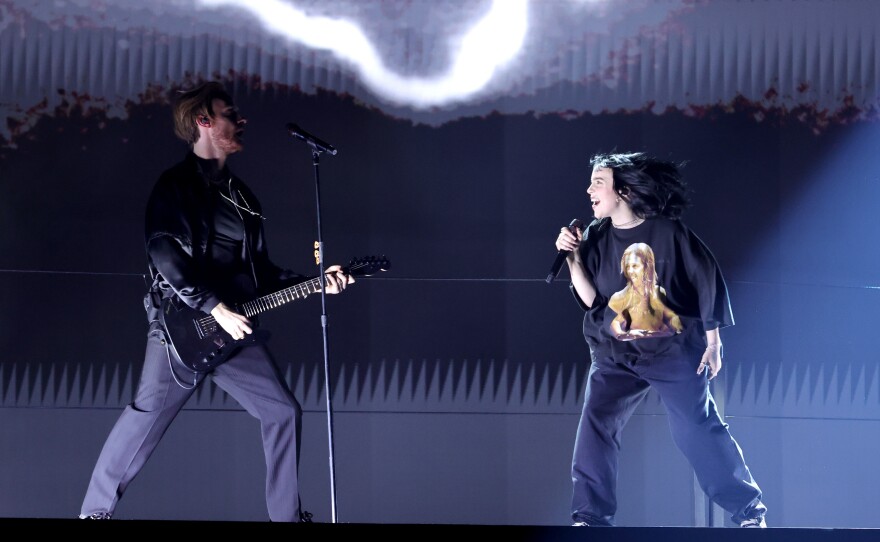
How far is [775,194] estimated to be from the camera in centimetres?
506

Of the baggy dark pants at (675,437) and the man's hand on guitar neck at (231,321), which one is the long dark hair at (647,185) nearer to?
the baggy dark pants at (675,437)

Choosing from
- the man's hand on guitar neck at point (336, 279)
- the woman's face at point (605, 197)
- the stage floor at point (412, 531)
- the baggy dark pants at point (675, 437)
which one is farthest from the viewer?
the woman's face at point (605, 197)

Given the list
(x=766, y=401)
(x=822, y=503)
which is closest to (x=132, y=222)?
(x=766, y=401)

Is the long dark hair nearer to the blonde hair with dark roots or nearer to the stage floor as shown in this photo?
the blonde hair with dark roots

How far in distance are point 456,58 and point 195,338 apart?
2123 millimetres

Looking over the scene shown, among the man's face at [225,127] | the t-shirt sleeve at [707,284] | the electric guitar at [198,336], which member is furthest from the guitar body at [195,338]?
the t-shirt sleeve at [707,284]

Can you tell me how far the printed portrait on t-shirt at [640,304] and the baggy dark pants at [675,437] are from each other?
5.1 inches

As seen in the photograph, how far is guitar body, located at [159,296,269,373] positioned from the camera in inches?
151

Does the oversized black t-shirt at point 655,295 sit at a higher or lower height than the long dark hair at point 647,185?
lower

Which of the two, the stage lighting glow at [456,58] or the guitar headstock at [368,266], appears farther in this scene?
the stage lighting glow at [456,58]

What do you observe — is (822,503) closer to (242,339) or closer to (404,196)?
(404,196)

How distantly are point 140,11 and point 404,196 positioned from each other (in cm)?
170

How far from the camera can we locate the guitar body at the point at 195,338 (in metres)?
3.83

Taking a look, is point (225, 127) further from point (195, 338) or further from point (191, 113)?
point (195, 338)
